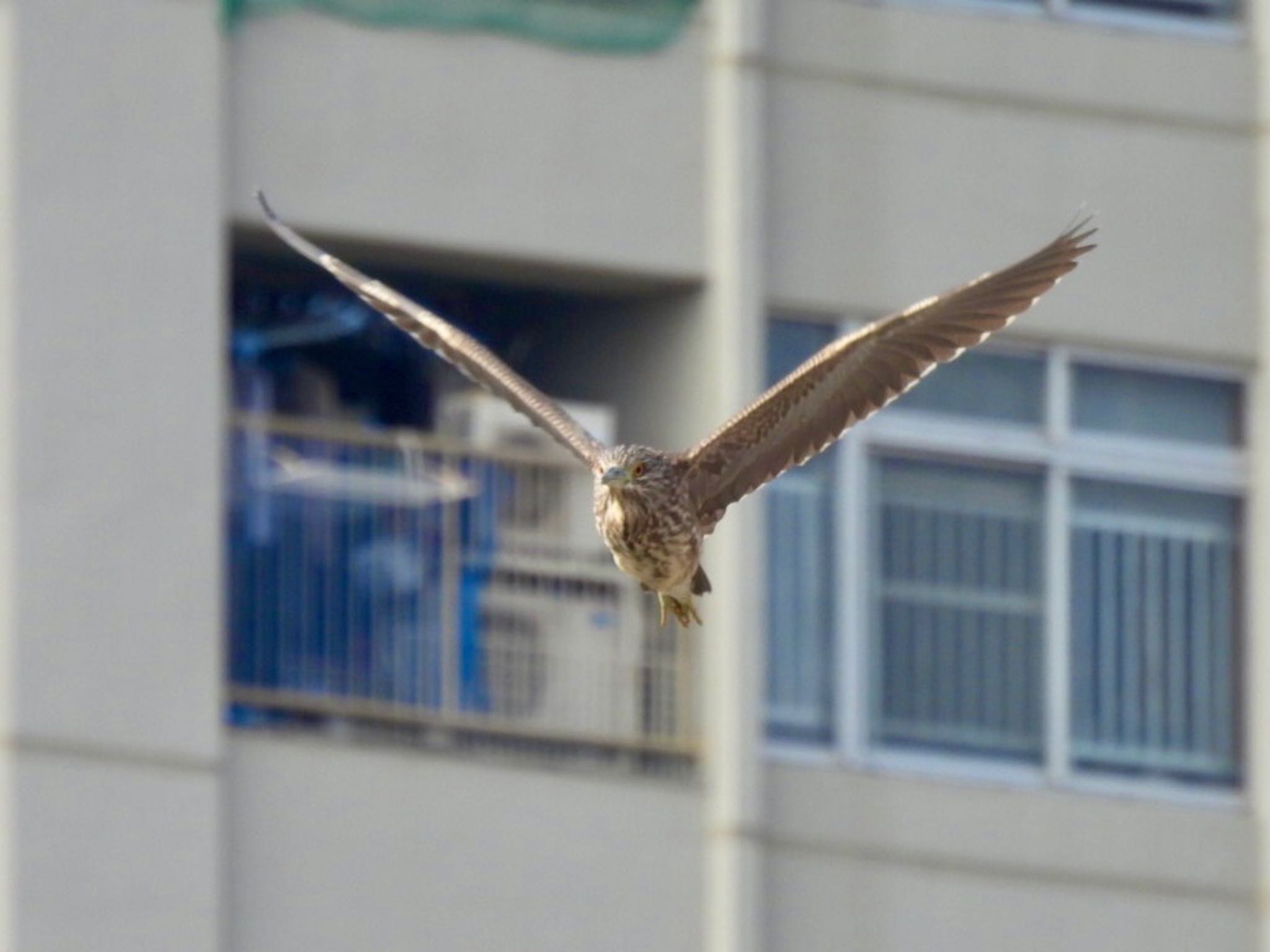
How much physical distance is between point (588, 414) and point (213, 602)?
7.16ft

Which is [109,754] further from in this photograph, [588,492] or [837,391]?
[837,391]

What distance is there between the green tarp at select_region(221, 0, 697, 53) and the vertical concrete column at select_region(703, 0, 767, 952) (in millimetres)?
275

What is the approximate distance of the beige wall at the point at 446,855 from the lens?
20.2 meters

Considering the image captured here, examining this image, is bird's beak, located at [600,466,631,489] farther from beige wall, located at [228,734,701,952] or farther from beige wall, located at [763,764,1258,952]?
beige wall, located at [763,764,1258,952]

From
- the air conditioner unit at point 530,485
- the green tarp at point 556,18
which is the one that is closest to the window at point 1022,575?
the air conditioner unit at point 530,485

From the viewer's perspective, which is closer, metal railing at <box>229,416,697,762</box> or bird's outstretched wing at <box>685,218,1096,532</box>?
bird's outstretched wing at <box>685,218,1096,532</box>

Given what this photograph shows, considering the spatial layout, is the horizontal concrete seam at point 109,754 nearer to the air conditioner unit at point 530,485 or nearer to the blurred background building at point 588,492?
the blurred background building at point 588,492

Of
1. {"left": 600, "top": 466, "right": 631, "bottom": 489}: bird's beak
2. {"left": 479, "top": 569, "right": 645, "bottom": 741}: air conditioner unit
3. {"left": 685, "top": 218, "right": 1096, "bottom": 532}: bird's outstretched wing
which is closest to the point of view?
{"left": 600, "top": 466, "right": 631, "bottom": 489}: bird's beak

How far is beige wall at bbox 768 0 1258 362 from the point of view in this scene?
2206 centimetres

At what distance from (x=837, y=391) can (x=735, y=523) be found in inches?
183

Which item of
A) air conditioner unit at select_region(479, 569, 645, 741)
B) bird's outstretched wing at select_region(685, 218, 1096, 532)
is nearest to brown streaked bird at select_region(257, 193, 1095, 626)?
bird's outstretched wing at select_region(685, 218, 1096, 532)

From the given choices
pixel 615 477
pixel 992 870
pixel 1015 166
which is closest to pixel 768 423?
pixel 615 477

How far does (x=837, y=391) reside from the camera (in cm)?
1689

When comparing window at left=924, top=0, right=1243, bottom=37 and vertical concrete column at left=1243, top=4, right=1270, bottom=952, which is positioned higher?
window at left=924, top=0, right=1243, bottom=37
